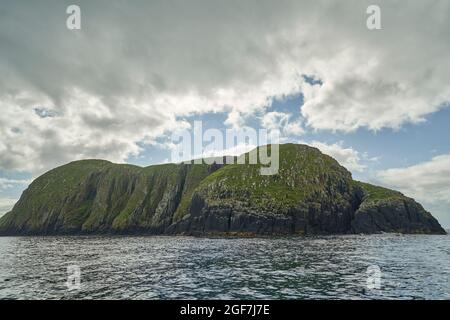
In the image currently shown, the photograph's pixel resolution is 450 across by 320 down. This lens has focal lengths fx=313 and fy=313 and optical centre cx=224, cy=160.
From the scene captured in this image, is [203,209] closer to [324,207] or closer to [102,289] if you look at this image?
[324,207]

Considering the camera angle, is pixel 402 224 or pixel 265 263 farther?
pixel 402 224

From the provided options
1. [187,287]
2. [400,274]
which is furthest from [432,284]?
[187,287]

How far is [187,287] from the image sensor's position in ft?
105

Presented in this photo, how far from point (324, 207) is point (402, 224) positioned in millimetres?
49045

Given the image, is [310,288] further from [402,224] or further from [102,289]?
[402,224]

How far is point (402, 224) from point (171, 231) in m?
139
